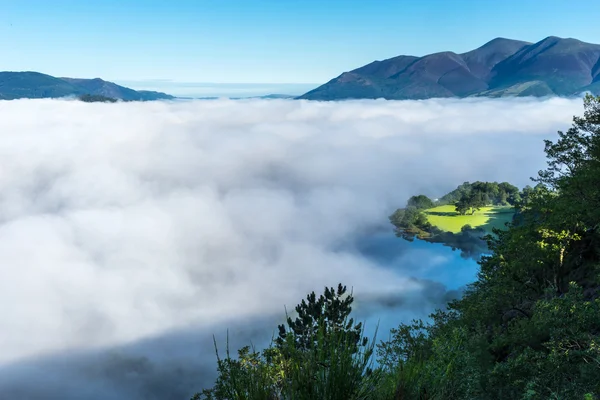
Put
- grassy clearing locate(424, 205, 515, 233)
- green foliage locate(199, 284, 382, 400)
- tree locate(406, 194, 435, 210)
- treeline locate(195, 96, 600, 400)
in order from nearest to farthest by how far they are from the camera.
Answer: green foliage locate(199, 284, 382, 400)
treeline locate(195, 96, 600, 400)
grassy clearing locate(424, 205, 515, 233)
tree locate(406, 194, 435, 210)

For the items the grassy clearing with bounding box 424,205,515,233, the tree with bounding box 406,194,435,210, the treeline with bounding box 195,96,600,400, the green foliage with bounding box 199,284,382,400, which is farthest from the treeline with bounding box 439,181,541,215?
the green foliage with bounding box 199,284,382,400

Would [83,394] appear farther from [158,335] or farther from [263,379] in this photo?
[263,379]

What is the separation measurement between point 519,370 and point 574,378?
2.18 meters

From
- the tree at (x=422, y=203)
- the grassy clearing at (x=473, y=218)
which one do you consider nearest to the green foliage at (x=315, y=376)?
the grassy clearing at (x=473, y=218)

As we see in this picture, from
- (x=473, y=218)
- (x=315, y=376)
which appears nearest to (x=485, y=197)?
(x=473, y=218)

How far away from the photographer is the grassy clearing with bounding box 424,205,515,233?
148 m

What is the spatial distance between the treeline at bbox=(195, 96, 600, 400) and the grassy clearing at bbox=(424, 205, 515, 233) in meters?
119

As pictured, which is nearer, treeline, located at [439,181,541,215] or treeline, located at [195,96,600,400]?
treeline, located at [195,96,600,400]

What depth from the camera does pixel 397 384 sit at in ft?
17.9

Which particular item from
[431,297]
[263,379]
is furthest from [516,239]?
[431,297]

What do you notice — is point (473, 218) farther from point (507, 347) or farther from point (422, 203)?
point (507, 347)

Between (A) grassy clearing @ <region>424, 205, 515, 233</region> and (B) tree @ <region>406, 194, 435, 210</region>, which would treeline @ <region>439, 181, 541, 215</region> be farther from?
(B) tree @ <region>406, 194, 435, 210</region>

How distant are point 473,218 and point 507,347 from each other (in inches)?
5785

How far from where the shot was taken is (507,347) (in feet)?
70.6
